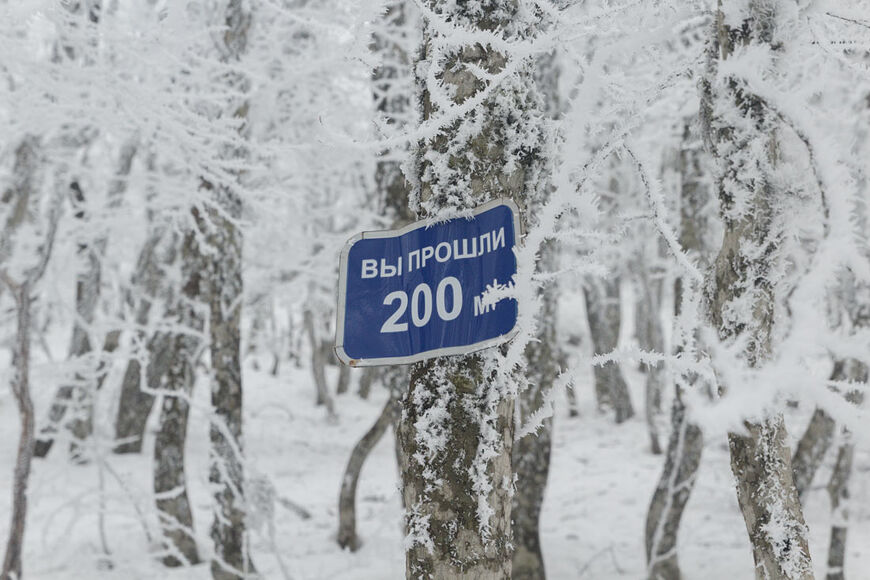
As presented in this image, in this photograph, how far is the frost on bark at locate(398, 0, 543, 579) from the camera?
187 cm

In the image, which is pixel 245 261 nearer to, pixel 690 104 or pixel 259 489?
pixel 259 489

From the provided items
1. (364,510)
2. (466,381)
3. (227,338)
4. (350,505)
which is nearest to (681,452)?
(350,505)

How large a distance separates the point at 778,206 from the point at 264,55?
6.09 m

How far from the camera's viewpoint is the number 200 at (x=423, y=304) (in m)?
1.91

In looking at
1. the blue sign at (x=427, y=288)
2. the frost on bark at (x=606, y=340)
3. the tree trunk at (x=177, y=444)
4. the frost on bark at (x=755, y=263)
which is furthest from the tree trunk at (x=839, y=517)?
the frost on bark at (x=606, y=340)

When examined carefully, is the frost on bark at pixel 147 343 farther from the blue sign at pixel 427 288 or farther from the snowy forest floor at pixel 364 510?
the blue sign at pixel 427 288

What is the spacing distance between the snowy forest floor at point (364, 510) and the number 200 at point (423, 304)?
2.03m

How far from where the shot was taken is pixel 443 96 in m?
1.86

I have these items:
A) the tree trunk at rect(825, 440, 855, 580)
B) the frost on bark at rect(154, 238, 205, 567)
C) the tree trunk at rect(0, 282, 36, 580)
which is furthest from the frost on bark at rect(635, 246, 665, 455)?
the tree trunk at rect(0, 282, 36, 580)

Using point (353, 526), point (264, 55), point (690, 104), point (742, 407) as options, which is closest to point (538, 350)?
point (690, 104)

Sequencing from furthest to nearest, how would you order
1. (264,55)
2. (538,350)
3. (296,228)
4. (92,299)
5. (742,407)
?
(296,228) → (92,299) → (264,55) → (538,350) → (742,407)

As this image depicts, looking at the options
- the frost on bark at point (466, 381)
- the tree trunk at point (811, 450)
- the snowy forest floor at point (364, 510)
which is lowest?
the snowy forest floor at point (364, 510)

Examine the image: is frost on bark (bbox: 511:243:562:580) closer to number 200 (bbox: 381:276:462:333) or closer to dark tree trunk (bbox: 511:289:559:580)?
dark tree trunk (bbox: 511:289:559:580)

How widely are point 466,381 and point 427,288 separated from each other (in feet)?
0.92
